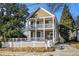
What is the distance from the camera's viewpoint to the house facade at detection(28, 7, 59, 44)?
33.4ft

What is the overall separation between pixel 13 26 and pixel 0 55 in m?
0.64

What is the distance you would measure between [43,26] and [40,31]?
0.12 metres

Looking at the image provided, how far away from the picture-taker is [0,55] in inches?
400

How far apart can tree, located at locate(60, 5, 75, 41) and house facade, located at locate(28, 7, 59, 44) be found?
123mm

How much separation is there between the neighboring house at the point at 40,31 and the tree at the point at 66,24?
123 millimetres

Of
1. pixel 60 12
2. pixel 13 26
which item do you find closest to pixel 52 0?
pixel 60 12

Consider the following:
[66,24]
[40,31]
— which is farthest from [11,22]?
[66,24]

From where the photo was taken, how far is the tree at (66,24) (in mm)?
10172

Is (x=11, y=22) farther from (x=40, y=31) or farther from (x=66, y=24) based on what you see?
(x=66, y=24)

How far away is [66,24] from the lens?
33.5ft

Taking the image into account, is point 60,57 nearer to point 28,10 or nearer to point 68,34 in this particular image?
point 68,34

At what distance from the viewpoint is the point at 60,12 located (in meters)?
10.2

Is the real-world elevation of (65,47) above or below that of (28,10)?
Result: below

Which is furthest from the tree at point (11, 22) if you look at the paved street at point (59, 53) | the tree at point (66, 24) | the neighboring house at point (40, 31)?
the tree at point (66, 24)
